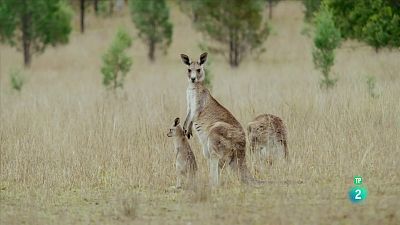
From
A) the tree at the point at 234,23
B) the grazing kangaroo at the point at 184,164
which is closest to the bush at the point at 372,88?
the grazing kangaroo at the point at 184,164

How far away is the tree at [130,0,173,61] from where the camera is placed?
40.9 m

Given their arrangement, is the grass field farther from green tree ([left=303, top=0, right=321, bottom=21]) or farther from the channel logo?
green tree ([left=303, top=0, right=321, bottom=21])

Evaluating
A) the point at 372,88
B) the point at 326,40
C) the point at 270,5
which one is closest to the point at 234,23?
the point at 326,40

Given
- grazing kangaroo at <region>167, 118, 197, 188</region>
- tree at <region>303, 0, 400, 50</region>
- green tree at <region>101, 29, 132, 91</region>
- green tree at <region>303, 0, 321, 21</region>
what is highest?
green tree at <region>303, 0, 321, 21</region>

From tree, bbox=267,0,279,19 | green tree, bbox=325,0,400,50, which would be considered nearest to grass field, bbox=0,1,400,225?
green tree, bbox=325,0,400,50

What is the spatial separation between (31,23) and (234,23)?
1056 cm

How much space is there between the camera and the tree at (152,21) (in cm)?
4088

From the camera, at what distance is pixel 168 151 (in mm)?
10586

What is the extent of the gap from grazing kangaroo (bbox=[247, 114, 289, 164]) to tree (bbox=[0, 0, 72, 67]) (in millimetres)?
28415

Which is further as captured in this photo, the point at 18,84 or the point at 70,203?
the point at 18,84

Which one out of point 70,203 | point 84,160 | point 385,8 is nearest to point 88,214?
point 70,203

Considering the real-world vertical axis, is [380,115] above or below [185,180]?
above

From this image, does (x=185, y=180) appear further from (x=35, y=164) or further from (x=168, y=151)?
(x=35, y=164)

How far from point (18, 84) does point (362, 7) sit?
1076 centimetres
